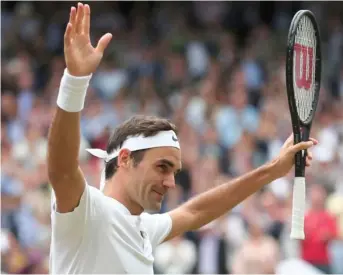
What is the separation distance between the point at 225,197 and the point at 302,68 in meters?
0.74

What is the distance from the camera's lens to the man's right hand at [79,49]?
3.76 m

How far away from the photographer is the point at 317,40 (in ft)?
17.0

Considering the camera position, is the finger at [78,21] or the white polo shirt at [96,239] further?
the white polo shirt at [96,239]

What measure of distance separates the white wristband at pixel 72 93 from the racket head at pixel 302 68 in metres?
1.26

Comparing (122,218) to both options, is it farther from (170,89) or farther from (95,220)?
(170,89)

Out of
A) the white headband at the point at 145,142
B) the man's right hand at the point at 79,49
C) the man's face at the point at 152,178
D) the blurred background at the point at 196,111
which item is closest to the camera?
the man's right hand at the point at 79,49

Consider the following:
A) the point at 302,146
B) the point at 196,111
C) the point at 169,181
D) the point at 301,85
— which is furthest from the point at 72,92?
the point at 196,111

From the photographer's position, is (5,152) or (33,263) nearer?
(33,263)

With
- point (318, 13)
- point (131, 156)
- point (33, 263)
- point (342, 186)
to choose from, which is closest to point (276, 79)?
point (318, 13)

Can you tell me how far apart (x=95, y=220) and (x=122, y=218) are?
181 mm

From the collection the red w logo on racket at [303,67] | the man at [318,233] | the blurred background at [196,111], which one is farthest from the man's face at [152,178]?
the man at [318,233]

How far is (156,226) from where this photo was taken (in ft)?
15.7

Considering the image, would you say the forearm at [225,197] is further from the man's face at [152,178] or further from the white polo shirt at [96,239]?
the white polo shirt at [96,239]

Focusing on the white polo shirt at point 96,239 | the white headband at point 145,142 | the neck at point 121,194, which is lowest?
the white polo shirt at point 96,239
